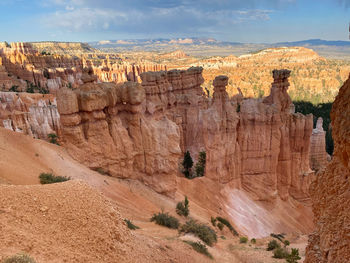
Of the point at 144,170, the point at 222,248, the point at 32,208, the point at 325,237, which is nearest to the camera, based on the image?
the point at 325,237

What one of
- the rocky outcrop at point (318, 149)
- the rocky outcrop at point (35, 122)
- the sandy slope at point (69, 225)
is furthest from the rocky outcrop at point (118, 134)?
the rocky outcrop at point (318, 149)

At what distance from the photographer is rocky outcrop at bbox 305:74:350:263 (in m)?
4.23

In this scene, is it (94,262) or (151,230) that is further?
(151,230)

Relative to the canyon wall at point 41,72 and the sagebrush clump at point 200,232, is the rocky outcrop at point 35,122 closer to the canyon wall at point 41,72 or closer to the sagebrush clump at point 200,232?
the sagebrush clump at point 200,232

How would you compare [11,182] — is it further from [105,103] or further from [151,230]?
[105,103]

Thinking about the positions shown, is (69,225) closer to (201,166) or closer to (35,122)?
(35,122)

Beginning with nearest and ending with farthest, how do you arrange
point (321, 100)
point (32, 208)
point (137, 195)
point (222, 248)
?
point (32, 208), point (222, 248), point (137, 195), point (321, 100)

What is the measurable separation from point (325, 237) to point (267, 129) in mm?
16415

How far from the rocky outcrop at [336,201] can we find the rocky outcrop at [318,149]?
22357 millimetres

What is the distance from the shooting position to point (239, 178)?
21.4 m

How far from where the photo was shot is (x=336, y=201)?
197 inches

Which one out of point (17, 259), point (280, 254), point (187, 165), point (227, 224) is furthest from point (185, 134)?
point (17, 259)

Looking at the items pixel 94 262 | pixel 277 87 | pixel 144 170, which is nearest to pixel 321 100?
pixel 277 87

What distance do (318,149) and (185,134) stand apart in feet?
43.2
